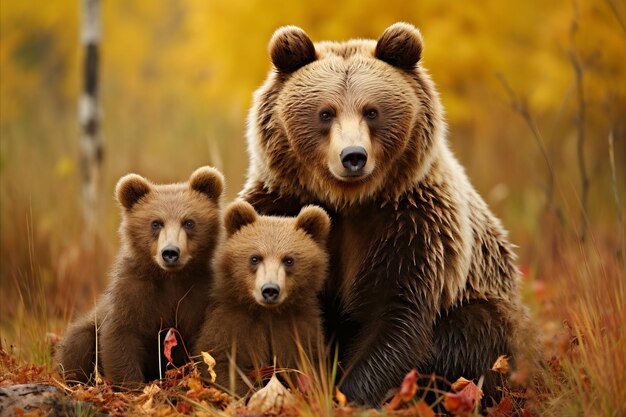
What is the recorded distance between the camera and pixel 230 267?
4.11 m

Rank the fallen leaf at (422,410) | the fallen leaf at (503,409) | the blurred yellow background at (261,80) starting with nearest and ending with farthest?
1. the fallen leaf at (422,410)
2. the fallen leaf at (503,409)
3. the blurred yellow background at (261,80)

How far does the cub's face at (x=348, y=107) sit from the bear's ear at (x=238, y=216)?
43cm

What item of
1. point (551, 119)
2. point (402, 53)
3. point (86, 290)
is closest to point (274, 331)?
point (402, 53)

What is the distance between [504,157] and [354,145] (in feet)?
31.0

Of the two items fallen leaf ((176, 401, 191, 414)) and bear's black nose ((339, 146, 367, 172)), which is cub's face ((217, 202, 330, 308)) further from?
fallen leaf ((176, 401, 191, 414))

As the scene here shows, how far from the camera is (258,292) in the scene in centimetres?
386

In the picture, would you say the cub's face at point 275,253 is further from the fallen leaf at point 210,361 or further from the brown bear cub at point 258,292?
the fallen leaf at point 210,361

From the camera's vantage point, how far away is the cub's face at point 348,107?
4.27m

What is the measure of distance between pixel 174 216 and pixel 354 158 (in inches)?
37.8

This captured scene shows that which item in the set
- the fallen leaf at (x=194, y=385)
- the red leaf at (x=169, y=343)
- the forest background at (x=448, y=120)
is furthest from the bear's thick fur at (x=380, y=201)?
the red leaf at (x=169, y=343)

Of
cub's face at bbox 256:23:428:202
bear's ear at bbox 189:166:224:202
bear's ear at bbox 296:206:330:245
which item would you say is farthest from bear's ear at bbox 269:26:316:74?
bear's ear at bbox 296:206:330:245

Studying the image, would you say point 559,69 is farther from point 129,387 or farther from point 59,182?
point 129,387

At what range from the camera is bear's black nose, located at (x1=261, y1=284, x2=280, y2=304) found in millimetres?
3828

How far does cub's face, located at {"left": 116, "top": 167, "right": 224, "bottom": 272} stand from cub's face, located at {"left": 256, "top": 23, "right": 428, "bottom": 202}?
1.36 ft
